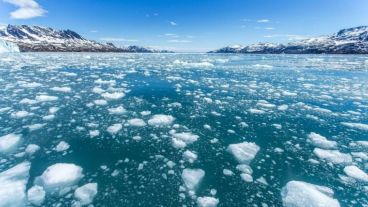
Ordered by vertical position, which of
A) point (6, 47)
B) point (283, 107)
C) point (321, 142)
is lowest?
point (6, 47)

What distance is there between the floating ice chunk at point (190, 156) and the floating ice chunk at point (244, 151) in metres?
0.78

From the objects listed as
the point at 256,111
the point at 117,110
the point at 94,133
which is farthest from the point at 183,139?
the point at 256,111

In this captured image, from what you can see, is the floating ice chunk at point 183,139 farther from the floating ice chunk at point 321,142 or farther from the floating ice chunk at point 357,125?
the floating ice chunk at point 357,125

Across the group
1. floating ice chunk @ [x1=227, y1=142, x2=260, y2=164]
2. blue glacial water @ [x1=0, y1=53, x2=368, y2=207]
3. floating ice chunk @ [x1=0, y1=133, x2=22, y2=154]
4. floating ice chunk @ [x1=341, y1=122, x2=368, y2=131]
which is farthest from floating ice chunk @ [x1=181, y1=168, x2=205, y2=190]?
floating ice chunk @ [x1=341, y1=122, x2=368, y2=131]

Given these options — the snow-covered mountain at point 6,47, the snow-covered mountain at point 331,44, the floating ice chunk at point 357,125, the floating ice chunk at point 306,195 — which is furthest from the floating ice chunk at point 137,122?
the snow-covered mountain at point 331,44

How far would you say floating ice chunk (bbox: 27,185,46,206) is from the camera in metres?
3.09

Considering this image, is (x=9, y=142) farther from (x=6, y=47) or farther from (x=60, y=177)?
(x=6, y=47)

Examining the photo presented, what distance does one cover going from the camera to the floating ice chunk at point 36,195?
3.09m

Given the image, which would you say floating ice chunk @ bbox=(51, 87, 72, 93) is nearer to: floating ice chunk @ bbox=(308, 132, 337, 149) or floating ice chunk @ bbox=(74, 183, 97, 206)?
floating ice chunk @ bbox=(74, 183, 97, 206)

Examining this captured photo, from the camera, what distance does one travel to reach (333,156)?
4.48 meters

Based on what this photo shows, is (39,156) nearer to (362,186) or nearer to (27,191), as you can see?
(27,191)

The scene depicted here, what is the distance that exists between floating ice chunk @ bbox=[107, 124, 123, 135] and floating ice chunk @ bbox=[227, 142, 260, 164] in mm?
2741

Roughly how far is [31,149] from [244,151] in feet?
14.2

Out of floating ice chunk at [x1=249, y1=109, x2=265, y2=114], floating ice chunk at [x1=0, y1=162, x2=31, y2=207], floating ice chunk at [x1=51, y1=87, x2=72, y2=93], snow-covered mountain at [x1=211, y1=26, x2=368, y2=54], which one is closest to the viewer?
floating ice chunk at [x1=0, y1=162, x2=31, y2=207]
